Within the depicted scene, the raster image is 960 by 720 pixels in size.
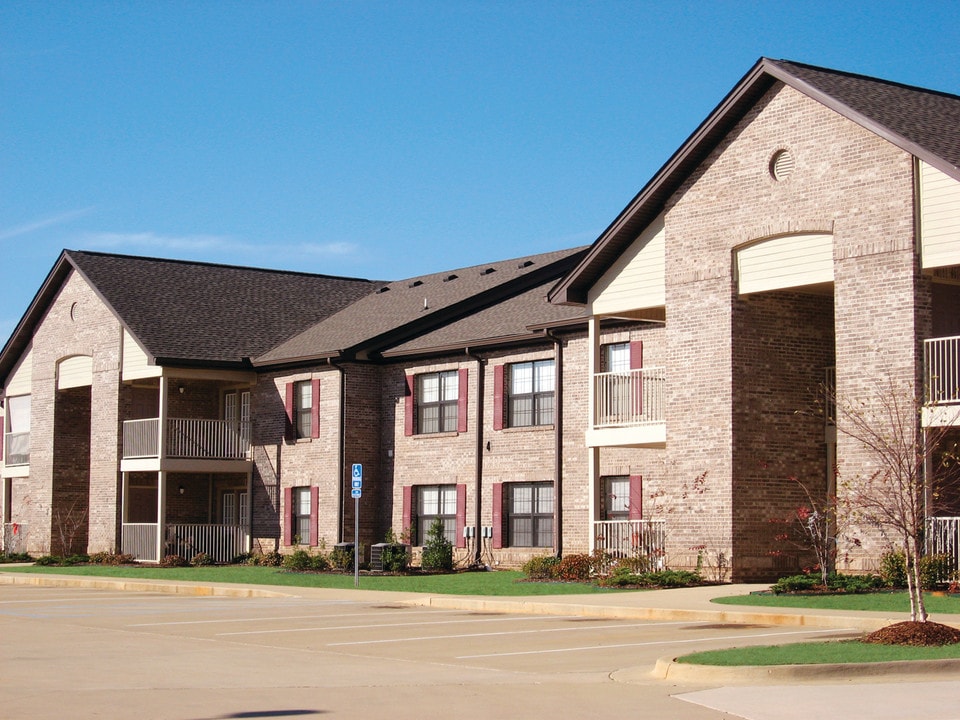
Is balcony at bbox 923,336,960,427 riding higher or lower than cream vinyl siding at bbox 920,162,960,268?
lower

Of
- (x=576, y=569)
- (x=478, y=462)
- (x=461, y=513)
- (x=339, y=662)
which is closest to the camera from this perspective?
(x=339, y=662)

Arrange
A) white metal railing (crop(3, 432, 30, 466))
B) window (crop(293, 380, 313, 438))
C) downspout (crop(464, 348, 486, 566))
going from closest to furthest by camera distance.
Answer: downspout (crop(464, 348, 486, 566)), window (crop(293, 380, 313, 438)), white metal railing (crop(3, 432, 30, 466))

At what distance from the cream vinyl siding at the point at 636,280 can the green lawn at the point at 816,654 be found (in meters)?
14.9

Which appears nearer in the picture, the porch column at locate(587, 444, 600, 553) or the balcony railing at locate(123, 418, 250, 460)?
the porch column at locate(587, 444, 600, 553)

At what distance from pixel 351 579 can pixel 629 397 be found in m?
7.27

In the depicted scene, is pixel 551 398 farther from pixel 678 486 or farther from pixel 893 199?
pixel 893 199

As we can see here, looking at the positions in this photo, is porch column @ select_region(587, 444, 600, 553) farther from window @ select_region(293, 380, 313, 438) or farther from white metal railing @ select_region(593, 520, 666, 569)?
window @ select_region(293, 380, 313, 438)

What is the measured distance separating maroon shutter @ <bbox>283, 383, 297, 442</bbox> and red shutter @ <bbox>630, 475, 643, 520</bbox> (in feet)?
40.3

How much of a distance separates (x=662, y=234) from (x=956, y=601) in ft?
35.0

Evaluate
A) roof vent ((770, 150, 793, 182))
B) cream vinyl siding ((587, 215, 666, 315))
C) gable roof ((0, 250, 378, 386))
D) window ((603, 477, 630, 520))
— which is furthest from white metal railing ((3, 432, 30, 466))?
roof vent ((770, 150, 793, 182))

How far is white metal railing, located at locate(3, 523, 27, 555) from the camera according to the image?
47344mm

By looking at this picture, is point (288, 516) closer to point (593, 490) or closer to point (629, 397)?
point (593, 490)

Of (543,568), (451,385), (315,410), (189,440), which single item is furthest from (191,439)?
(543,568)

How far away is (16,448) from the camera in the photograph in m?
49.4
